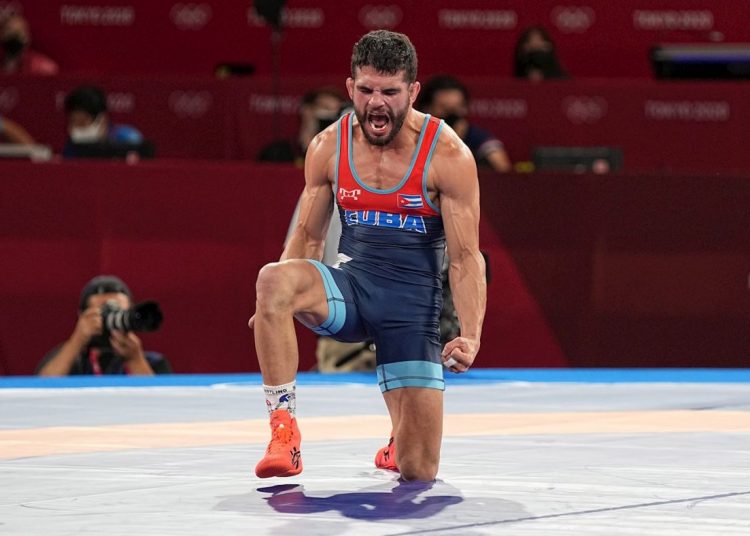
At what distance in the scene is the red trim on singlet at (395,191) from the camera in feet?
15.2

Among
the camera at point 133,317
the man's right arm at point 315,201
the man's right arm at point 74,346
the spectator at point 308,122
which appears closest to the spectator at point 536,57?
the spectator at point 308,122

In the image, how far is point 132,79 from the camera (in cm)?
1000

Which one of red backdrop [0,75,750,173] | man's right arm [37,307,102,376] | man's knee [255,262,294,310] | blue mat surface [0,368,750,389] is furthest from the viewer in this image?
red backdrop [0,75,750,173]

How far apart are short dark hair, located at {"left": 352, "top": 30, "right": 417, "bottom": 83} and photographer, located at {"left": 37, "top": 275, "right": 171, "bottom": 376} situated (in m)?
2.80

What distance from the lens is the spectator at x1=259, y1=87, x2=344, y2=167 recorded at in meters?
8.54

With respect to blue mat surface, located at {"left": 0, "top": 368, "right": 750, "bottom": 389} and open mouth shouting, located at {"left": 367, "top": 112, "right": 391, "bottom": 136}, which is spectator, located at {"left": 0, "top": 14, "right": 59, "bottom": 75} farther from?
open mouth shouting, located at {"left": 367, "top": 112, "right": 391, "bottom": 136}

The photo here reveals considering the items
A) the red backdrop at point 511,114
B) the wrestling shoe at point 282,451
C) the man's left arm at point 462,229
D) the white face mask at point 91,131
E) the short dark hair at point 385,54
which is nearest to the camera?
the wrestling shoe at point 282,451

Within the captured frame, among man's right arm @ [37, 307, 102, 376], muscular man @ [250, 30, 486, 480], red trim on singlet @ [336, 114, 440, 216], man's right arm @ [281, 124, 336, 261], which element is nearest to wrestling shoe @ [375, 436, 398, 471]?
muscular man @ [250, 30, 486, 480]

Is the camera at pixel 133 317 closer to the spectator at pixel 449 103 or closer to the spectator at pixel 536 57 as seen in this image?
the spectator at pixel 449 103

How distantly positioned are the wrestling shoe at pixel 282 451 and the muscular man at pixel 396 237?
1.14 ft

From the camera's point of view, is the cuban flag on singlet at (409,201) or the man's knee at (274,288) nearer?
the man's knee at (274,288)

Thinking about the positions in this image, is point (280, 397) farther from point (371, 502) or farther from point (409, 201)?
point (409, 201)

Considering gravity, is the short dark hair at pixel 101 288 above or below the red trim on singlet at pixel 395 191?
below

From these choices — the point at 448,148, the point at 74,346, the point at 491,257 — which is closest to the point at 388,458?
the point at 448,148
